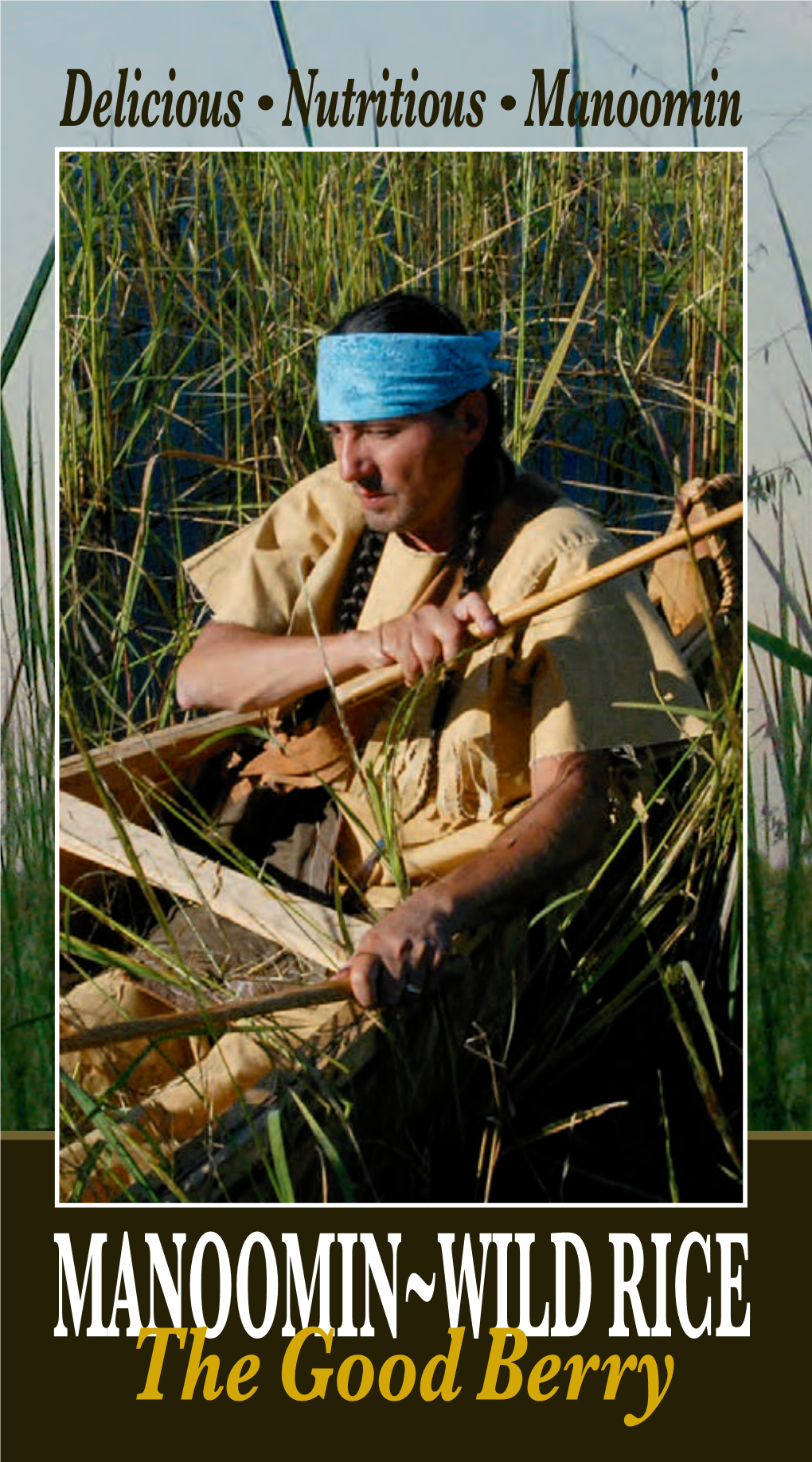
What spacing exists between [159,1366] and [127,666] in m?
1.24

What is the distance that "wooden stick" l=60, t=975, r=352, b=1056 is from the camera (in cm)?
238

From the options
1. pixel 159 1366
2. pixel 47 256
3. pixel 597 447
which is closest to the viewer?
pixel 159 1366

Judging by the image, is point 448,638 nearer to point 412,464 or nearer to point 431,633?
point 431,633

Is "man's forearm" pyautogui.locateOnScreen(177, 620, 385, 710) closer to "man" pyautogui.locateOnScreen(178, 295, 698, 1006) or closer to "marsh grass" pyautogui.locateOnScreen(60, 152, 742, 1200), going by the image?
"man" pyautogui.locateOnScreen(178, 295, 698, 1006)

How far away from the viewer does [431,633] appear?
2662 mm

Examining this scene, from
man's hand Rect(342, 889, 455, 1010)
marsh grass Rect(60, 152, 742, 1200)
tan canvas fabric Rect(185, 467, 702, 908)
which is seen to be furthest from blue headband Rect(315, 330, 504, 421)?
man's hand Rect(342, 889, 455, 1010)

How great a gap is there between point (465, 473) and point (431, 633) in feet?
0.98

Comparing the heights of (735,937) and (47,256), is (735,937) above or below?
below

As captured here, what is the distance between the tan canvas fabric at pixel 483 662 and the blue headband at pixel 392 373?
22 centimetres

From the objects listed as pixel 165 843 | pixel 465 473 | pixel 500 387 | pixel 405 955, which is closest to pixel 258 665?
pixel 165 843

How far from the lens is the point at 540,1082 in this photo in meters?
2.88

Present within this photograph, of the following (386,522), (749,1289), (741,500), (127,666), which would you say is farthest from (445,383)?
(749,1289)

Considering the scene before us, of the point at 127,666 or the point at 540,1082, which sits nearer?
the point at 540,1082

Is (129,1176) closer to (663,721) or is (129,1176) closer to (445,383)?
(663,721)
